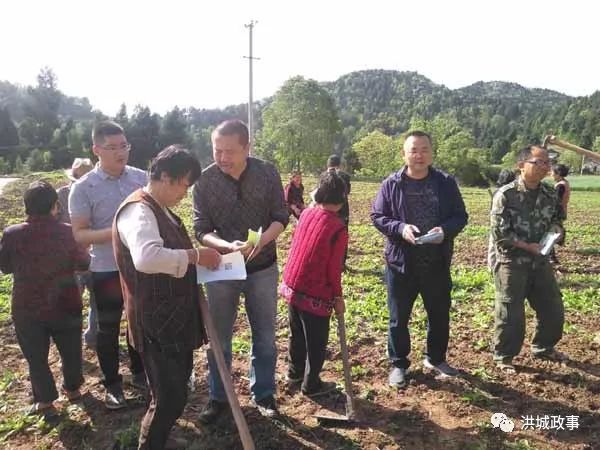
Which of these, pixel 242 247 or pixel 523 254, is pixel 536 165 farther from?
pixel 242 247

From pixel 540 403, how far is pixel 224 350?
241 centimetres

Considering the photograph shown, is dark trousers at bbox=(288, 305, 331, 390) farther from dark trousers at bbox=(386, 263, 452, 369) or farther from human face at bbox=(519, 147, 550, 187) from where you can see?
human face at bbox=(519, 147, 550, 187)

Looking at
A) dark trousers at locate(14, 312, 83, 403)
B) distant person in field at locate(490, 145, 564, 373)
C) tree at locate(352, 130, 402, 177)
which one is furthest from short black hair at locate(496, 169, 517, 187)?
tree at locate(352, 130, 402, 177)

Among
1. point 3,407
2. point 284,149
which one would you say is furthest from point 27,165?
point 3,407

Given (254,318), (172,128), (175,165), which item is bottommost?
(254,318)

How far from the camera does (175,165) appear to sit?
2.48 metres

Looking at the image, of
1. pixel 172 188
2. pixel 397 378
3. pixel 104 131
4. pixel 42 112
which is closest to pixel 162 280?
pixel 172 188

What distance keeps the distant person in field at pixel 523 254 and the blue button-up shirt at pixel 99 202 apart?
3.02 metres

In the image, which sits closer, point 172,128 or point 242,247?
point 242,247

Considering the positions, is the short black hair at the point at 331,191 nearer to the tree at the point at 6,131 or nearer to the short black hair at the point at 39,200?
the short black hair at the point at 39,200

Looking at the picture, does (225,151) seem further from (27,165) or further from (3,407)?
(27,165)

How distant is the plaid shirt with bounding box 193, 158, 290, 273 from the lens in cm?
326

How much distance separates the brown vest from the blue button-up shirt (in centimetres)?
103

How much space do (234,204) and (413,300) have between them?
172cm
